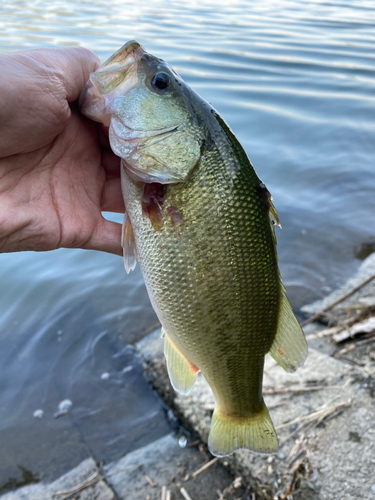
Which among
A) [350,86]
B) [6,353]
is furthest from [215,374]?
[350,86]

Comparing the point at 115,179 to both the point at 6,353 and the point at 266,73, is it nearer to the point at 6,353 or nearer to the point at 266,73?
the point at 6,353

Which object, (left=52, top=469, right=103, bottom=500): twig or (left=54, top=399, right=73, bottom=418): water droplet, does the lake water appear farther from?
(left=52, top=469, right=103, bottom=500): twig

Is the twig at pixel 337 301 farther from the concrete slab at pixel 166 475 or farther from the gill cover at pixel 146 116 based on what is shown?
the gill cover at pixel 146 116

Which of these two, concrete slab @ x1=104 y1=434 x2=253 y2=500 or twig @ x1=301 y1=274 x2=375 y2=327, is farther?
twig @ x1=301 y1=274 x2=375 y2=327

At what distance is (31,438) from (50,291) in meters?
2.24

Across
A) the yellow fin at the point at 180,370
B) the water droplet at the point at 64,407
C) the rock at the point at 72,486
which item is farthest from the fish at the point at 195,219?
the water droplet at the point at 64,407

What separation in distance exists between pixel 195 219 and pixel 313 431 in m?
1.84

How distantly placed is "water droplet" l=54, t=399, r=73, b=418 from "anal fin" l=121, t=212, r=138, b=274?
2.31m

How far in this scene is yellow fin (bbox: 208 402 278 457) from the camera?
2.28 meters

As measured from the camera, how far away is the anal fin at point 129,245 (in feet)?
7.35

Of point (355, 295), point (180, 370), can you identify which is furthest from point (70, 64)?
point (355, 295)

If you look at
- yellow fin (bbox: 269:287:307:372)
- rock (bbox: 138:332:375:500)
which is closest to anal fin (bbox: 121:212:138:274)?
yellow fin (bbox: 269:287:307:372)

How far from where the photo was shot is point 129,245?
2258mm

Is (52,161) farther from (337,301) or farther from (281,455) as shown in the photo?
(337,301)
